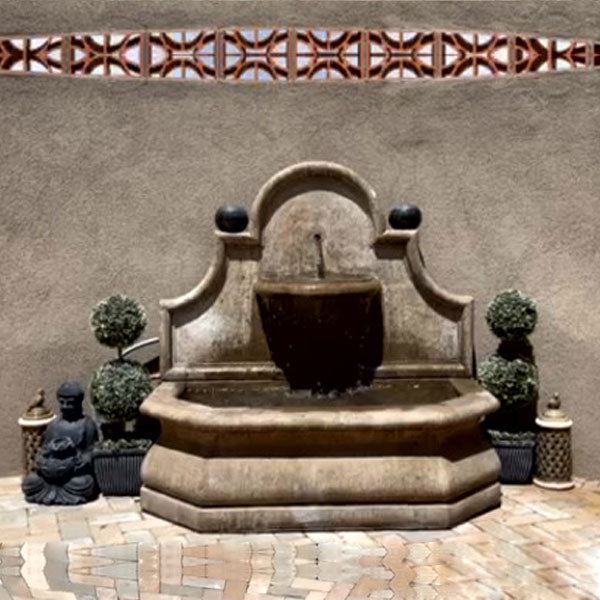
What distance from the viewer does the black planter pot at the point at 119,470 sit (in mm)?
6996

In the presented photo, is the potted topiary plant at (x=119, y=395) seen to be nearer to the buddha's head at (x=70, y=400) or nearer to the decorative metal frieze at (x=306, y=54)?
the buddha's head at (x=70, y=400)

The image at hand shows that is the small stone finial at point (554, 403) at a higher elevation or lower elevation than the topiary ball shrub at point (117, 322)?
lower

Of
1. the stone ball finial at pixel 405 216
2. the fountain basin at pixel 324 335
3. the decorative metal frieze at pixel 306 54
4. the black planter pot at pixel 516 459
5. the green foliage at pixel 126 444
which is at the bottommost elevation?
the black planter pot at pixel 516 459

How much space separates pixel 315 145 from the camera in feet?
25.1

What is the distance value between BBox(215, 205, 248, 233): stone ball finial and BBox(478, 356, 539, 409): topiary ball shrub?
2.47 m

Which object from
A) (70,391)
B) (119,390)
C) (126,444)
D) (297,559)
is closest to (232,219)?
(119,390)

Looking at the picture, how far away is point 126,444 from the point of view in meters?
7.03

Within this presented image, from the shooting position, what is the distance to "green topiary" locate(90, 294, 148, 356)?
23.3ft

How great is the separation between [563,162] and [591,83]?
728mm

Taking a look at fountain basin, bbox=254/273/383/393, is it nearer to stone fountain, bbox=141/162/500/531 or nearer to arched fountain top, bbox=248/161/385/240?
stone fountain, bbox=141/162/500/531

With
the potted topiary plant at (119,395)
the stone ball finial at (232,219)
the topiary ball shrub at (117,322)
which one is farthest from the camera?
the stone ball finial at (232,219)

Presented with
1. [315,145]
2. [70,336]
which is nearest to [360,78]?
[315,145]

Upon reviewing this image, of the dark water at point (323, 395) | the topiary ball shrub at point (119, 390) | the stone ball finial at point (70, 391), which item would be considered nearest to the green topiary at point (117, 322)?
the topiary ball shrub at point (119, 390)

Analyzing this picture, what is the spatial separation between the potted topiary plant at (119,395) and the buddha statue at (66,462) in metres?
0.11
